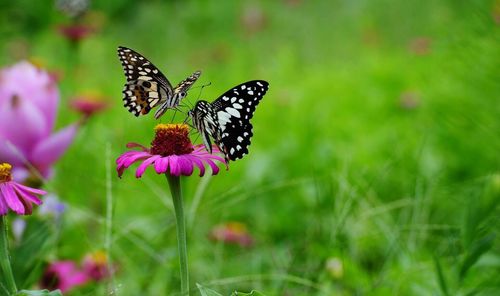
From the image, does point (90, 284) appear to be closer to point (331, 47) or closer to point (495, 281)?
point (495, 281)

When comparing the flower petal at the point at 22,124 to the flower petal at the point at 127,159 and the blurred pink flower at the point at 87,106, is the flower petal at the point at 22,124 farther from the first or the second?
the blurred pink flower at the point at 87,106

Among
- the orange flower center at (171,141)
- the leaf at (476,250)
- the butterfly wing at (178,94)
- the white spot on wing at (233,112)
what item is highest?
the butterfly wing at (178,94)

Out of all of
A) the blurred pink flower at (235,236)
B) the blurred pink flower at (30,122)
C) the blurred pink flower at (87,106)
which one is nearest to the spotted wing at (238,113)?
the blurred pink flower at (30,122)

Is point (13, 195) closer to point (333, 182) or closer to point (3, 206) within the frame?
point (3, 206)

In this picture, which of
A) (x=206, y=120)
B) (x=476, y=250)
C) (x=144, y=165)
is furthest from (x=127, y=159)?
(x=476, y=250)

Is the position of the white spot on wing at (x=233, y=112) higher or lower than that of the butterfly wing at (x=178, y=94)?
lower

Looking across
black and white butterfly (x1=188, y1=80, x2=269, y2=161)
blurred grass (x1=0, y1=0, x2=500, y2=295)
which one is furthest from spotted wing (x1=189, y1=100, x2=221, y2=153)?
blurred grass (x1=0, y1=0, x2=500, y2=295)
